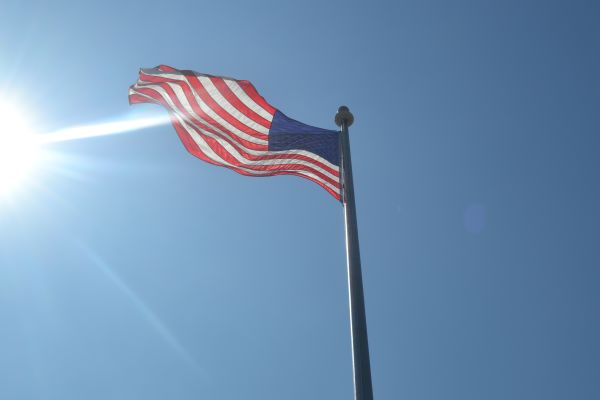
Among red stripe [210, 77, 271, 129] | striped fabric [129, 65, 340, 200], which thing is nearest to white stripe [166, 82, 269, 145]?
striped fabric [129, 65, 340, 200]

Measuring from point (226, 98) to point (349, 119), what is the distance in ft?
13.1

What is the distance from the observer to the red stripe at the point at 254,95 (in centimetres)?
1294

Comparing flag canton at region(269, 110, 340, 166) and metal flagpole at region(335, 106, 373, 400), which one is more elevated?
flag canton at region(269, 110, 340, 166)

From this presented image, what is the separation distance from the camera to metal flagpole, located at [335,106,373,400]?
678cm

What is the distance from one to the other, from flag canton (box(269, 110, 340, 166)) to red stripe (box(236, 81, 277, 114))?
11.0 inches

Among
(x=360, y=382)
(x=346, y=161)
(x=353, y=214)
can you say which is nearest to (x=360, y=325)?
(x=360, y=382)

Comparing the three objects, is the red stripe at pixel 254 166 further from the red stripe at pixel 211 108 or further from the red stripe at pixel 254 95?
the red stripe at pixel 254 95

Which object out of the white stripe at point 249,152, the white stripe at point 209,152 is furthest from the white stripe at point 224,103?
the white stripe at point 209,152

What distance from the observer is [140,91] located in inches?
567

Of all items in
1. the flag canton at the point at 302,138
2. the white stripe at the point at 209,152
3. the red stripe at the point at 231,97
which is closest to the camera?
the flag canton at the point at 302,138

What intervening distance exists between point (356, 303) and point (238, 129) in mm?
6693

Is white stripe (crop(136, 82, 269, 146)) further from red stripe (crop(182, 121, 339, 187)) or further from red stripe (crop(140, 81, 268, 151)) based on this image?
red stripe (crop(182, 121, 339, 187))

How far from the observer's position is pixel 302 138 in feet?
40.2

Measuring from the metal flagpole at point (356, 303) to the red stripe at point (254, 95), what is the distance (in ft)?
11.3
